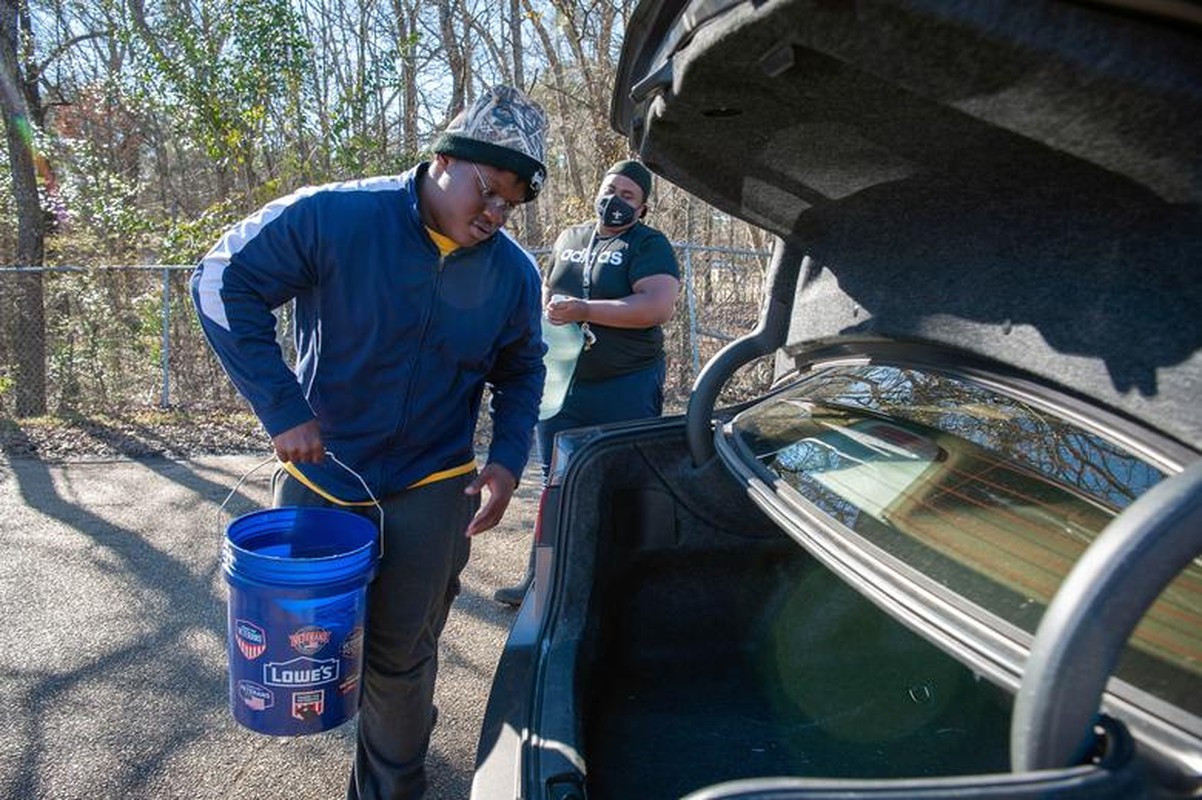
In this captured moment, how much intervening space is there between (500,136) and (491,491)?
1009 millimetres

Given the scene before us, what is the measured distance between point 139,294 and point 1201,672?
10869 mm

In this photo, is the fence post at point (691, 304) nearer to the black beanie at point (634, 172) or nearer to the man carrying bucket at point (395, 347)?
the black beanie at point (634, 172)

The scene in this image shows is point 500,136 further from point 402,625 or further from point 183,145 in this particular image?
point 183,145

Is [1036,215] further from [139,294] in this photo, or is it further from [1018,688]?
[139,294]

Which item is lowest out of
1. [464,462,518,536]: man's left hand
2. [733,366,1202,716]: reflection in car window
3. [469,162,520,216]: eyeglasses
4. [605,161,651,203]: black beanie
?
[464,462,518,536]: man's left hand

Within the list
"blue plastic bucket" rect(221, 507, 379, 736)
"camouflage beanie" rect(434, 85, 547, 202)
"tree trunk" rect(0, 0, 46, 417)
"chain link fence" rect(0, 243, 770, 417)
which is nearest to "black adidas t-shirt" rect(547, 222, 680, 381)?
"camouflage beanie" rect(434, 85, 547, 202)

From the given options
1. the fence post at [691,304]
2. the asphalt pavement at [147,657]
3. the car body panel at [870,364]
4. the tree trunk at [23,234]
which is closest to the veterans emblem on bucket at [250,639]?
the car body panel at [870,364]

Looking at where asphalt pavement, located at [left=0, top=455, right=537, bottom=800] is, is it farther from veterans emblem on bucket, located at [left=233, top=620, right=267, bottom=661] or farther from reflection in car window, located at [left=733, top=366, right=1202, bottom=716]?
reflection in car window, located at [left=733, top=366, right=1202, bottom=716]

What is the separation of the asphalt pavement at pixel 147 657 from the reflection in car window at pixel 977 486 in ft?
5.99

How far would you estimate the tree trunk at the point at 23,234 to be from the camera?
30.8 feet

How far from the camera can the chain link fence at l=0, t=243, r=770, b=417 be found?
29.8ft

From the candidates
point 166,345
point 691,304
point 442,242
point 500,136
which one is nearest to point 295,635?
point 442,242

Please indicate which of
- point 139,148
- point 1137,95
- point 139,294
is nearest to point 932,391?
point 1137,95

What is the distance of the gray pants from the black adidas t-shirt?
55.1 inches
